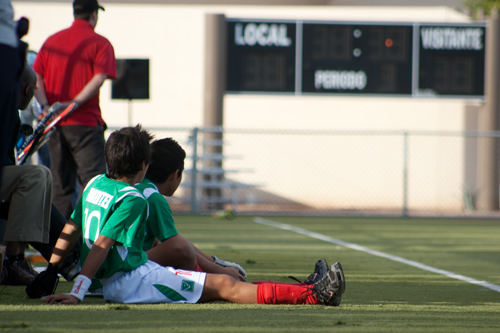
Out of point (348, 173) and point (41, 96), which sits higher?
point (41, 96)

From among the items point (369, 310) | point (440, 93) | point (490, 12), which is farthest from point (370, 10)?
point (369, 310)

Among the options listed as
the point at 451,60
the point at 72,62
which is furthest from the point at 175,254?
the point at 451,60

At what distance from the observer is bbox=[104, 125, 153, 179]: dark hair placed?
11.6ft

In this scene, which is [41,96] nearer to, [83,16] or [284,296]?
[83,16]

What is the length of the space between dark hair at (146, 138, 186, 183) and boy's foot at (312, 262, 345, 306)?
38.5 inches

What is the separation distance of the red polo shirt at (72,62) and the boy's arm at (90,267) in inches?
91.2

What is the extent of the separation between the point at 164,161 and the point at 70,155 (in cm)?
150

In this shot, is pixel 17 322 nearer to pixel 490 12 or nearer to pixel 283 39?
pixel 283 39

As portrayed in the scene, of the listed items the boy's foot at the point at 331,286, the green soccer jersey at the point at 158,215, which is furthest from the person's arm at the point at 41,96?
the boy's foot at the point at 331,286

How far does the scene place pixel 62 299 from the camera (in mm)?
3430

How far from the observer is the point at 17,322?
3037mm

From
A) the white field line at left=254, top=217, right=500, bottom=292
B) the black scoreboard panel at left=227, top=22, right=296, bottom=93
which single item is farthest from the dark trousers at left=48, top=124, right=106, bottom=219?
the black scoreboard panel at left=227, top=22, right=296, bottom=93

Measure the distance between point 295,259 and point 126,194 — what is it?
9.35 ft

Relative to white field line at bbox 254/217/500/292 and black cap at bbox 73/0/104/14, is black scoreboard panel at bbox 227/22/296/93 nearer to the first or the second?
white field line at bbox 254/217/500/292
